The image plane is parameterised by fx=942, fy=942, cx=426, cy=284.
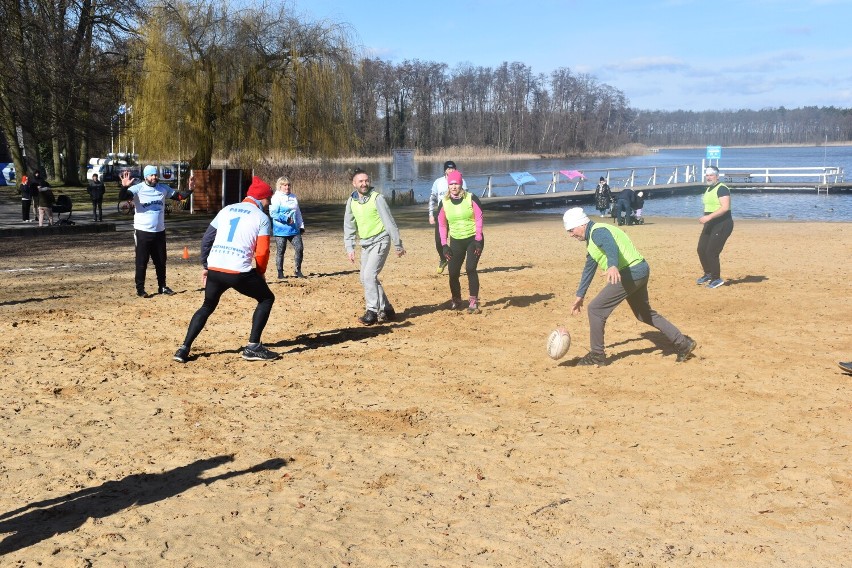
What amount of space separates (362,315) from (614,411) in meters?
4.94

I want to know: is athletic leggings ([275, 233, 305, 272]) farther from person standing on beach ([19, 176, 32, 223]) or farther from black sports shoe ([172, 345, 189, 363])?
person standing on beach ([19, 176, 32, 223])

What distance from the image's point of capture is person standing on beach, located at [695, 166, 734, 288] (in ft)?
45.6

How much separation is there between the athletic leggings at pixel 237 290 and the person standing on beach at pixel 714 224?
7229mm

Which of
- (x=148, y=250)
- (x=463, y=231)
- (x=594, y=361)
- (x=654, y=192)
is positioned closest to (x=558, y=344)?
(x=594, y=361)

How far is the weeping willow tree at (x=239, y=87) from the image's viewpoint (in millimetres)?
31891

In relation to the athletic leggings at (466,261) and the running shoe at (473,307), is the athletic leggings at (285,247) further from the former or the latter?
the running shoe at (473,307)

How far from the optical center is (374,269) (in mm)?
11398

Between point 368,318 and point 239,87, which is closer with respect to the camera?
point 368,318

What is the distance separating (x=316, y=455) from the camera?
6.70m

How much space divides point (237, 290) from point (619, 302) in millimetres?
3689

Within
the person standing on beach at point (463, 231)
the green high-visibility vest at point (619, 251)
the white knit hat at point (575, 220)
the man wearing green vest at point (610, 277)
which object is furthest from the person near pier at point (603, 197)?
the white knit hat at point (575, 220)

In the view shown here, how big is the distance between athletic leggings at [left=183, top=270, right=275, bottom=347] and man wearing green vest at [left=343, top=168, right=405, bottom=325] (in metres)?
1.98

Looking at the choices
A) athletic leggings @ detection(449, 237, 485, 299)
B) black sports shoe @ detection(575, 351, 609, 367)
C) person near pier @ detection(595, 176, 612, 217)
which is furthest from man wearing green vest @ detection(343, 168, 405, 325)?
person near pier @ detection(595, 176, 612, 217)

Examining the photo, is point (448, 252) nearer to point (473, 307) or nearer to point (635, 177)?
point (473, 307)
